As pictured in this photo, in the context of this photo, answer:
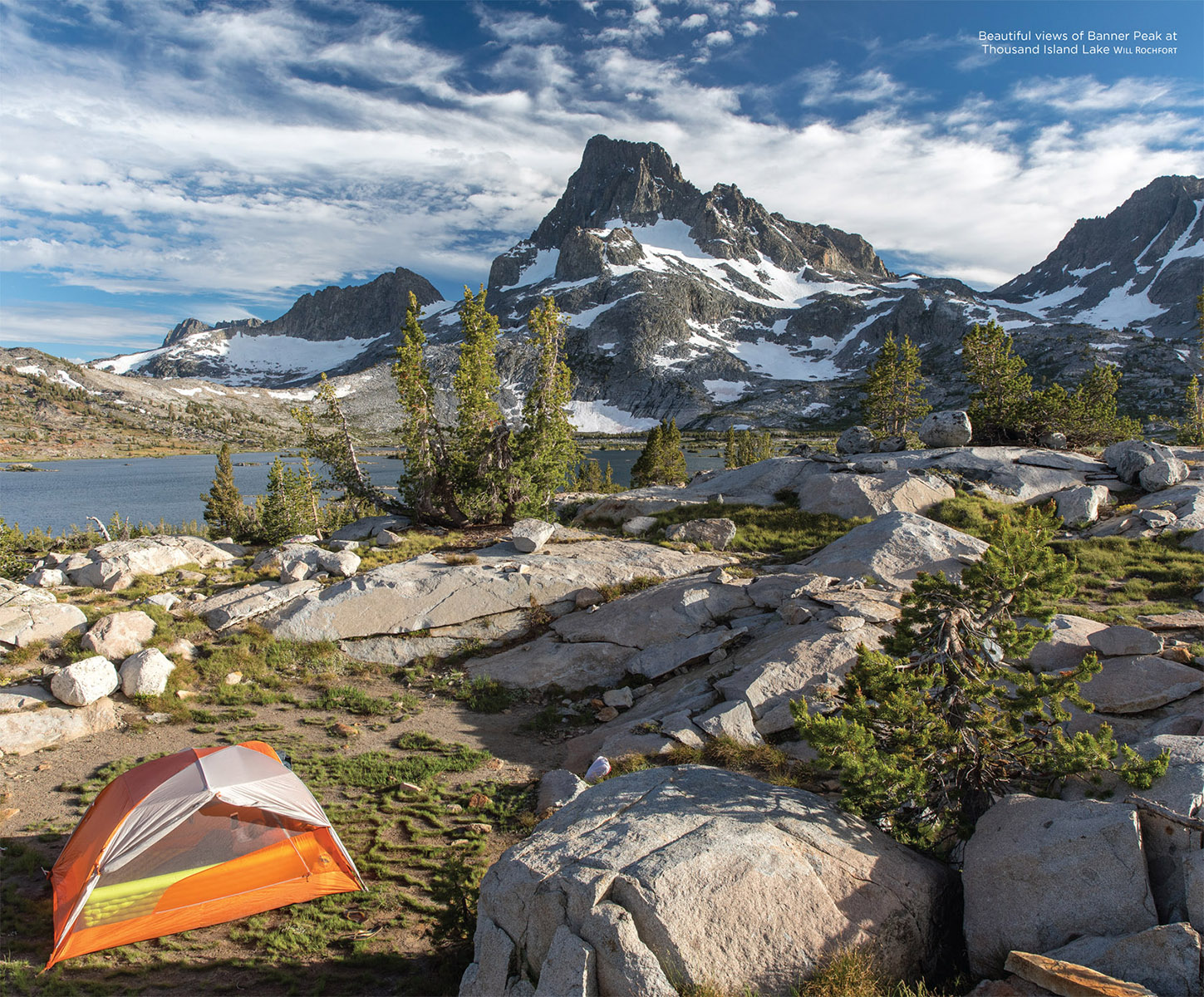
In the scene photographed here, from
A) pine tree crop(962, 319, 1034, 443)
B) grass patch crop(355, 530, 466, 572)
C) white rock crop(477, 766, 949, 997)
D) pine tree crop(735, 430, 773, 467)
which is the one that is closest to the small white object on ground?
white rock crop(477, 766, 949, 997)

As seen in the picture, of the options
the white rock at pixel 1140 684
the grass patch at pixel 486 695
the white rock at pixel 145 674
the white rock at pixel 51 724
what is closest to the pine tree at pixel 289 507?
the white rock at pixel 145 674

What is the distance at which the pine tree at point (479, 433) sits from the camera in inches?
1003

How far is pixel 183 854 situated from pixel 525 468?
60.5 ft

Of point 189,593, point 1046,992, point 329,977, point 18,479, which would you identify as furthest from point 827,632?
point 18,479

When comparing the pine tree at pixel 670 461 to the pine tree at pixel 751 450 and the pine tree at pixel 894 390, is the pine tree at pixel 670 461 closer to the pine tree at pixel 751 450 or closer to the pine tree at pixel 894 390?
the pine tree at pixel 751 450

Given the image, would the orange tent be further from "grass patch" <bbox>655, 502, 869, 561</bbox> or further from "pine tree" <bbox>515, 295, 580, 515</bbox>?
"grass patch" <bbox>655, 502, 869, 561</bbox>

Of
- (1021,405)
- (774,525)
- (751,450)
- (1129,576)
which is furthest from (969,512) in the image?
(751,450)

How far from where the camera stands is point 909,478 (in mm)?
26562

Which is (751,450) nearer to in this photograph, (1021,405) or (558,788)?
(1021,405)

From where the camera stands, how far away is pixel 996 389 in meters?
37.2

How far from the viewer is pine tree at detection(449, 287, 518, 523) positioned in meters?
25.5

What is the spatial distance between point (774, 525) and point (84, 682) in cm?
2299

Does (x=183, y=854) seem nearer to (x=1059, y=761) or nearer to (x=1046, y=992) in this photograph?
(x=1046, y=992)

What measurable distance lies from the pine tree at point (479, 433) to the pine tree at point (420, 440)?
64cm
